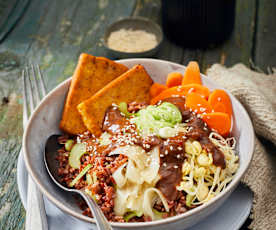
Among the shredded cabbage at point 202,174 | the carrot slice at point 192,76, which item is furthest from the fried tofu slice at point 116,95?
the shredded cabbage at point 202,174

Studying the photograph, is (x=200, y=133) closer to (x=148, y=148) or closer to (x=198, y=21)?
(x=148, y=148)

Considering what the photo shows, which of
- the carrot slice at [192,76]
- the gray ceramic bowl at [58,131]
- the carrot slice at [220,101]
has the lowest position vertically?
the gray ceramic bowl at [58,131]

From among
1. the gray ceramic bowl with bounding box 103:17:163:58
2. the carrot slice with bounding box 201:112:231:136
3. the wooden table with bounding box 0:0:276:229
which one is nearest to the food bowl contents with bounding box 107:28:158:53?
the gray ceramic bowl with bounding box 103:17:163:58

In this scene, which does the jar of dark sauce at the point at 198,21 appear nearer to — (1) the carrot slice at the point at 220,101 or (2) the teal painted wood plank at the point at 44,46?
(2) the teal painted wood plank at the point at 44,46

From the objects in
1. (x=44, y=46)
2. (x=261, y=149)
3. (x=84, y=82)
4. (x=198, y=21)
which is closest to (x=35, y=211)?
(x=84, y=82)

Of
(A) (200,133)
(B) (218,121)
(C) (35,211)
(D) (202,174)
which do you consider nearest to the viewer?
(C) (35,211)

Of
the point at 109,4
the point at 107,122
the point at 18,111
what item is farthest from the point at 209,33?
the point at 18,111
